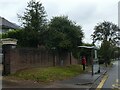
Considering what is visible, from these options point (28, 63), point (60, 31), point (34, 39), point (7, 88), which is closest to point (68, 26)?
point (60, 31)

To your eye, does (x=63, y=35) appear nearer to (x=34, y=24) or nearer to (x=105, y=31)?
(x=34, y=24)

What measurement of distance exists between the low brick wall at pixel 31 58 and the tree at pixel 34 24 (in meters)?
2.23

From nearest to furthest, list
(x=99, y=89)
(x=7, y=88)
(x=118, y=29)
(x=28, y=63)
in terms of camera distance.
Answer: (x=7, y=88) → (x=99, y=89) → (x=28, y=63) → (x=118, y=29)

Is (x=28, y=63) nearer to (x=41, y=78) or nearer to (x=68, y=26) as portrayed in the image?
(x=41, y=78)

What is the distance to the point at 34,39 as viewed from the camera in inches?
1323

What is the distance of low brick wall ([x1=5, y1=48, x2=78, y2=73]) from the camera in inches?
882

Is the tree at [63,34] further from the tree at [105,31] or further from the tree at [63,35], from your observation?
the tree at [105,31]

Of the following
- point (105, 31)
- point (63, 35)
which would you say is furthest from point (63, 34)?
point (105, 31)

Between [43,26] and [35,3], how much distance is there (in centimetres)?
353

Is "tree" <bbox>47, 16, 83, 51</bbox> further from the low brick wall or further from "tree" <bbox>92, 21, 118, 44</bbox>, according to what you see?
"tree" <bbox>92, 21, 118, 44</bbox>

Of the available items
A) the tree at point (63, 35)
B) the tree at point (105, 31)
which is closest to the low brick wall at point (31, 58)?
the tree at point (63, 35)

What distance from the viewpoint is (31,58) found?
1053 inches

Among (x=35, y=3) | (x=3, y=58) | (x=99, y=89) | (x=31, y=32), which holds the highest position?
(x=35, y=3)

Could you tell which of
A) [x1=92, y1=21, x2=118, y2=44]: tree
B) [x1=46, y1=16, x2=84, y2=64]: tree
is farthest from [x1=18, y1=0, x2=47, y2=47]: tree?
[x1=92, y1=21, x2=118, y2=44]: tree
